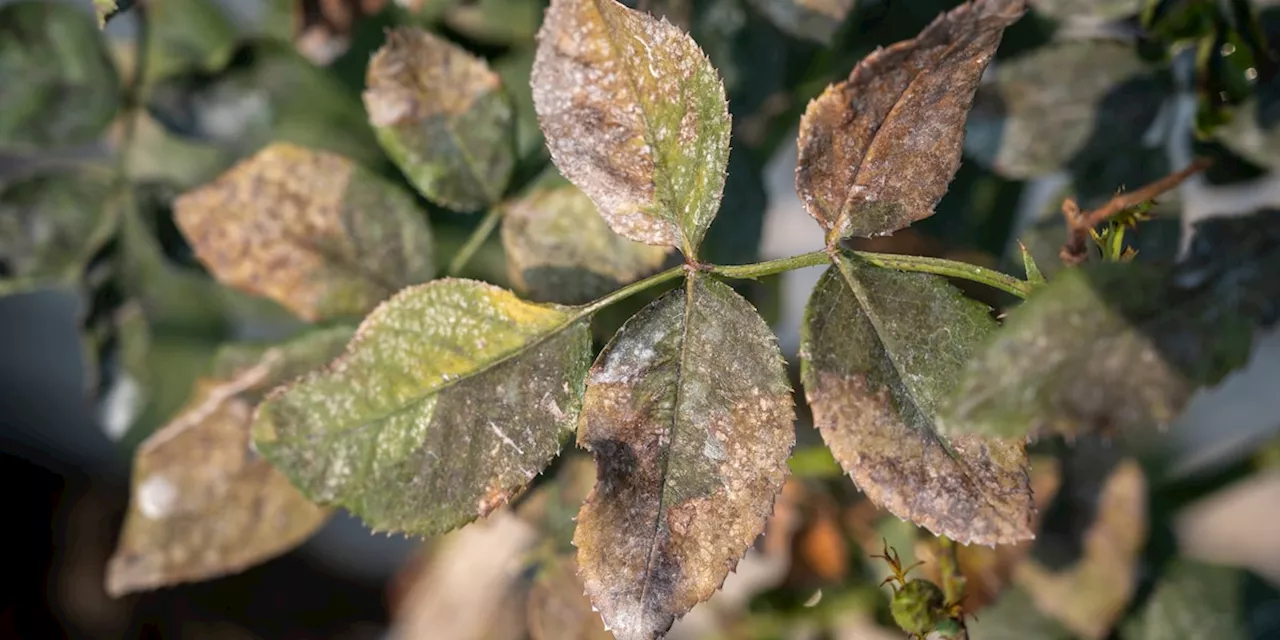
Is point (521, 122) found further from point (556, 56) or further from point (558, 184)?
point (556, 56)

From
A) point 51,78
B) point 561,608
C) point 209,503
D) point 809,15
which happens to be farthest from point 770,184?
point 51,78

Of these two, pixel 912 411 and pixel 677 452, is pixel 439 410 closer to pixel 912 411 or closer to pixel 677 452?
pixel 677 452

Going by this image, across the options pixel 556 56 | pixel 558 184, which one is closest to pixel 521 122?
pixel 558 184

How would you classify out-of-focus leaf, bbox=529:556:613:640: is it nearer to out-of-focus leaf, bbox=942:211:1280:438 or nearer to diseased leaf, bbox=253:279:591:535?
diseased leaf, bbox=253:279:591:535

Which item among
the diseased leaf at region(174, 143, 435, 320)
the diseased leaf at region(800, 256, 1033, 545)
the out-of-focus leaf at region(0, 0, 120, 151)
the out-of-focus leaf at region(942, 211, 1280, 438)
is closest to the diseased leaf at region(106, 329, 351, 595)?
the diseased leaf at region(174, 143, 435, 320)

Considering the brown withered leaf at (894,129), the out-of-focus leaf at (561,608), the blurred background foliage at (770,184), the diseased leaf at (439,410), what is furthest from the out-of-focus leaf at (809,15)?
the out-of-focus leaf at (561,608)
